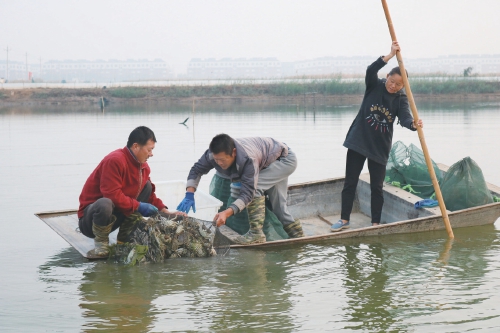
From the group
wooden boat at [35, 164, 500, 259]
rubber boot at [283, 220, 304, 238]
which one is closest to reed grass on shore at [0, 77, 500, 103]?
wooden boat at [35, 164, 500, 259]

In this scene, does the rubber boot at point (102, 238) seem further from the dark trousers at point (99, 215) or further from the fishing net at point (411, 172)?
the fishing net at point (411, 172)

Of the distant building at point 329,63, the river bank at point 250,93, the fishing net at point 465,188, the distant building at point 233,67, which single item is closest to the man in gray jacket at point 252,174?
the fishing net at point 465,188

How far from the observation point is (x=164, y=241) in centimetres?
554

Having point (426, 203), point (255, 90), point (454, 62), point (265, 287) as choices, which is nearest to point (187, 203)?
point (265, 287)

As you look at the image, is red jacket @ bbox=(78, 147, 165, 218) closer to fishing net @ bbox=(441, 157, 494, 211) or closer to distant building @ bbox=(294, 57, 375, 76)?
fishing net @ bbox=(441, 157, 494, 211)

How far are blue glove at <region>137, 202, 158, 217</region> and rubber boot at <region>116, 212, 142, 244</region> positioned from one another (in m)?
0.06

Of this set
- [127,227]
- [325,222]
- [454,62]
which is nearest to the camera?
[127,227]

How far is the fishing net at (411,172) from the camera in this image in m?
7.53

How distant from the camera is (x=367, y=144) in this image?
21.1 feet

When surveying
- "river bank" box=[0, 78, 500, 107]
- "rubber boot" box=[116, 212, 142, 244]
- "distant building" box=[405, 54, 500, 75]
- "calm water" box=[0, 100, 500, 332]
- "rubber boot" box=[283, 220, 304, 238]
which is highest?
"distant building" box=[405, 54, 500, 75]

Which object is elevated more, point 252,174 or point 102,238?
point 252,174

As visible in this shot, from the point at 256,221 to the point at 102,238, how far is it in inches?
51.6

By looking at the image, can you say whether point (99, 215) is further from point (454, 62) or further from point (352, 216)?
point (454, 62)

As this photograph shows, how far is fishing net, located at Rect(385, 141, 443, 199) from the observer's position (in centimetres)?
753
